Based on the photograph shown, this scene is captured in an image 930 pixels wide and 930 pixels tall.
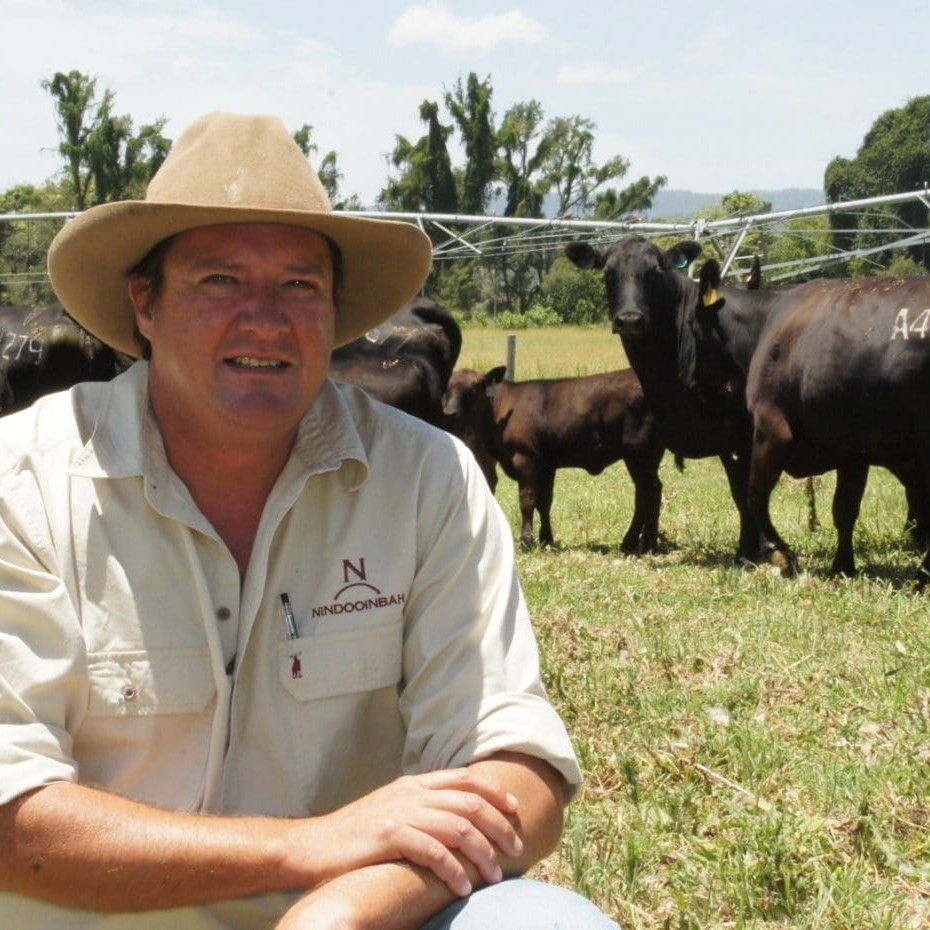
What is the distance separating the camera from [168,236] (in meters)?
3.00

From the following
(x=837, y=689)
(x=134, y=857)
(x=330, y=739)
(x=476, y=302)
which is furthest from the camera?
(x=476, y=302)

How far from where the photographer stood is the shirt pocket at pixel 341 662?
276 cm

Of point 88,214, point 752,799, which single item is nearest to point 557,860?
point 752,799

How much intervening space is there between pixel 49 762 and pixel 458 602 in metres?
0.87

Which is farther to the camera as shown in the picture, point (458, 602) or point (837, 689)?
point (837, 689)

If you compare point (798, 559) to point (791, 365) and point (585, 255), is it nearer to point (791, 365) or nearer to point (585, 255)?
point (791, 365)

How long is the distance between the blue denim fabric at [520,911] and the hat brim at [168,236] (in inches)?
55.1

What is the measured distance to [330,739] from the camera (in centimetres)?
281

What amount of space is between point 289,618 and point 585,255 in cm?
941

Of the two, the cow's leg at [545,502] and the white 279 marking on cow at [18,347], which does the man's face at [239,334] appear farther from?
the cow's leg at [545,502]

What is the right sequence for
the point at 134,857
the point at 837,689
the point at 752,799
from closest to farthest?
the point at 134,857 → the point at 752,799 → the point at 837,689

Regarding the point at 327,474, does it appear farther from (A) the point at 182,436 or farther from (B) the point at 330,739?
(B) the point at 330,739

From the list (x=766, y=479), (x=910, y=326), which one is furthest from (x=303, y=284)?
(x=766, y=479)

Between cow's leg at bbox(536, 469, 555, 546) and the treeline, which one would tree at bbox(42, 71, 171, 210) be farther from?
cow's leg at bbox(536, 469, 555, 546)
